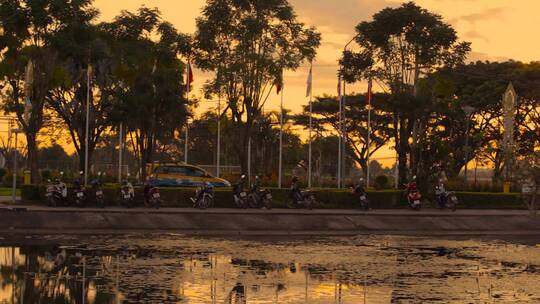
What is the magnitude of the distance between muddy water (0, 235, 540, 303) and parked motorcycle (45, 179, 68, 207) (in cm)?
1073

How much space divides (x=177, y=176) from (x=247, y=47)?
8812 mm

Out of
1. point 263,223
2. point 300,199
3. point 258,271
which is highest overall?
point 300,199

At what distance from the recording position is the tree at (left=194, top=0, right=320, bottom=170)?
46750 millimetres

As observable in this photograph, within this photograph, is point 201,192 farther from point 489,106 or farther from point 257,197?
point 489,106

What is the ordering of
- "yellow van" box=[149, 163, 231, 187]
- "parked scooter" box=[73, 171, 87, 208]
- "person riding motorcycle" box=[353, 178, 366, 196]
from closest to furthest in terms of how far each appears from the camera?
1. "parked scooter" box=[73, 171, 87, 208]
2. "person riding motorcycle" box=[353, 178, 366, 196]
3. "yellow van" box=[149, 163, 231, 187]

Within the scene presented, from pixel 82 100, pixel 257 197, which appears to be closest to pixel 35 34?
pixel 257 197

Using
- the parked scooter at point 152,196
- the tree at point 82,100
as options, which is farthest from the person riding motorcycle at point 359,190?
the tree at point 82,100

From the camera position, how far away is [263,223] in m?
29.4

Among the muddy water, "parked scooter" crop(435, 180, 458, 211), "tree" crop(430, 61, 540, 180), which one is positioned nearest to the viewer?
the muddy water

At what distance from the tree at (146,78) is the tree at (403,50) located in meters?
10.8

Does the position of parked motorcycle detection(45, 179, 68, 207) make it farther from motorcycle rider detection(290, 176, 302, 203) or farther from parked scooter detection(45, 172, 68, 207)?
motorcycle rider detection(290, 176, 302, 203)

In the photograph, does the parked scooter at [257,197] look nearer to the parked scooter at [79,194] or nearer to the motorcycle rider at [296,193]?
the motorcycle rider at [296,193]

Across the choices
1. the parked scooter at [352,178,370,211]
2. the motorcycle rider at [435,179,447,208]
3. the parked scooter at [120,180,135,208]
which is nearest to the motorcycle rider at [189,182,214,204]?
the parked scooter at [120,180,135,208]

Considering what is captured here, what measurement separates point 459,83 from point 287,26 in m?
34.6
